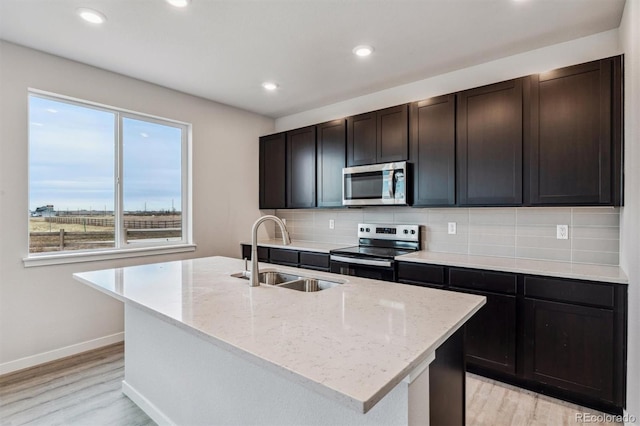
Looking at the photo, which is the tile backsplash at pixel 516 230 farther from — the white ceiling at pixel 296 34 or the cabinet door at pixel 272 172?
the white ceiling at pixel 296 34

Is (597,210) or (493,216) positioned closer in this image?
(597,210)

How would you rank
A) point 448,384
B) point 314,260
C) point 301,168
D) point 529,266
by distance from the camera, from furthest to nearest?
point 301,168
point 314,260
point 529,266
point 448,384

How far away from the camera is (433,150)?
→ 305cm

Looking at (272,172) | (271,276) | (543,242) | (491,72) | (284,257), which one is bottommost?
(284,257)

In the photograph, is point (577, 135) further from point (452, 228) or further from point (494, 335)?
point (494, 335)

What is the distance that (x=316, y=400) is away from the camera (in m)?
1.21

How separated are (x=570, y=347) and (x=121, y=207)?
3937 millimetres

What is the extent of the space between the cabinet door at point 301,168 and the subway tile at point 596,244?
255 cm

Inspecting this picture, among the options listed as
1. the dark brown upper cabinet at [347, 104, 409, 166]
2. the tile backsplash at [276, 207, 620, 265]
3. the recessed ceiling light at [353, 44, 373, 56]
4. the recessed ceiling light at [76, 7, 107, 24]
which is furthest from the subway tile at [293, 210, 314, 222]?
the recessed ceiling light at [76, 7, 107, 24]

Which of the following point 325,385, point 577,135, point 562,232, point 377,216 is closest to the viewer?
point 325,385

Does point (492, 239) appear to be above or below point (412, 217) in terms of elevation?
below

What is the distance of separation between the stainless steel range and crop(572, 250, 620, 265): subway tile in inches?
50.7

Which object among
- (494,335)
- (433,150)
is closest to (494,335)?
(494,335)

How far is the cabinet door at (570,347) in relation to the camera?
6.90ft
